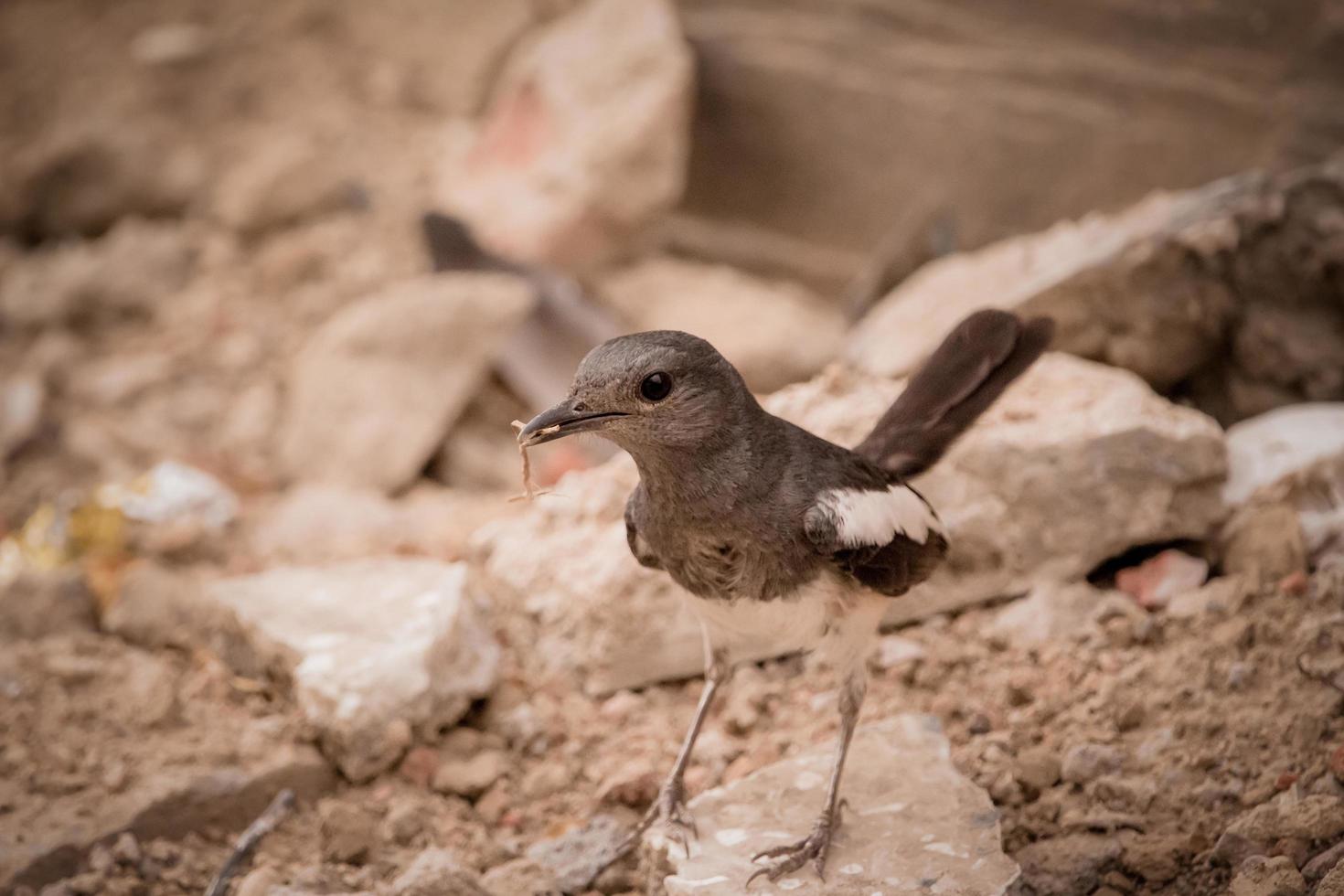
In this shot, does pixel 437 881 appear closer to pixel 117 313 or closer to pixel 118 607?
pixel 118 607

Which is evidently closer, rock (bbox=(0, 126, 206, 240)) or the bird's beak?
the bird's beak

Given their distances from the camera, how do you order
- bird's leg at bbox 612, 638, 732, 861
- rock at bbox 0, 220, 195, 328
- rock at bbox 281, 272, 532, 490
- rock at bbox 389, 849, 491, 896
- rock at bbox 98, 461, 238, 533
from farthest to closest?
rock at bbox 0, 220, 195, 328, rock at bbox 281, 272, 532, 490, rock at bbox 98, 461, 238, 533, bird's leg at bbox 612, 638, 732, 861, rock at bbox 389, 849, 491, 896

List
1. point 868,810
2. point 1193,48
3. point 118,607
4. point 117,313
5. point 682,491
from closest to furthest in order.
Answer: point 682,491 < point 868,810 < point 118,607 < point 1193,48 < point 117,313

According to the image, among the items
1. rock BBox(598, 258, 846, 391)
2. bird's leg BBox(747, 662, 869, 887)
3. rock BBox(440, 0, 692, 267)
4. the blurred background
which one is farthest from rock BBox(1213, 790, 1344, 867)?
rock BBox(440, 0, 692, 267)

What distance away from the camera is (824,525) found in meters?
2.89

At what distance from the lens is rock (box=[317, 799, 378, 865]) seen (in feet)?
10.9

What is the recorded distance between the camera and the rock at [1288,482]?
3814mm

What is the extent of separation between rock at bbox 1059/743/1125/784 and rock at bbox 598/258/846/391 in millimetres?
2792

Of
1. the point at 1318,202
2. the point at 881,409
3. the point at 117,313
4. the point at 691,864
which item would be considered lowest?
the point at 117,313

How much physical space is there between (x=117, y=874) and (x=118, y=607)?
131 cm

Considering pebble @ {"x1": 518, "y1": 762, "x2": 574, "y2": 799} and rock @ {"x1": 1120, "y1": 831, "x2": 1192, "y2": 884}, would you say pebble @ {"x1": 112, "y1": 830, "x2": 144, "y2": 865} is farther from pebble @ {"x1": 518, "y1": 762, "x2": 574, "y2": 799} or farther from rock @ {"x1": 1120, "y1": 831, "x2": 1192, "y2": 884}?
rock @ {"x1": 1120, "y1": 831, "x2": 1192, "y2": 884}

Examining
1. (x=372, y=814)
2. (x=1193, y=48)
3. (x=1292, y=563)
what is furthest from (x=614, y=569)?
(x=1193, y=48)

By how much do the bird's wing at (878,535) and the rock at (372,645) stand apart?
1.41 m

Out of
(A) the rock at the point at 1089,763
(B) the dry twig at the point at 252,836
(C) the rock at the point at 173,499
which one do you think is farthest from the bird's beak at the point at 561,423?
(C) the rock at the point at 173,499
